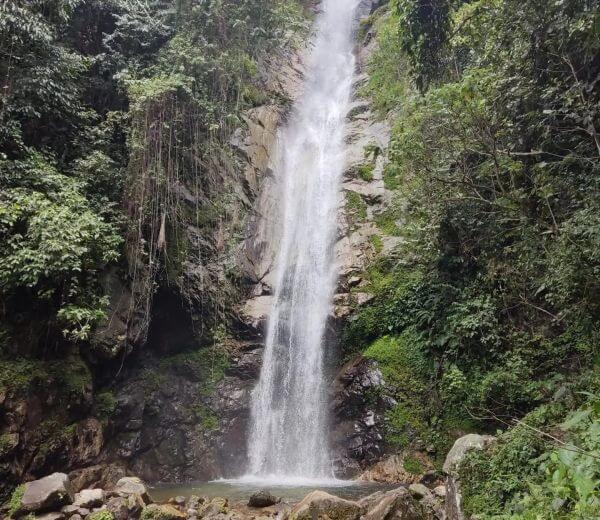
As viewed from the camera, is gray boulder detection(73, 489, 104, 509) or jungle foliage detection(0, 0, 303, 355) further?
jungle foliage detection(0, 0, 303, 355)

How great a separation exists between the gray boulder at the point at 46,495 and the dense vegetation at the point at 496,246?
5.69 metres

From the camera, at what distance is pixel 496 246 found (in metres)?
8.93

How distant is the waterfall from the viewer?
10.5 m

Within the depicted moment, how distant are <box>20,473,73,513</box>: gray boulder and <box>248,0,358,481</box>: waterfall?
14.8 ft

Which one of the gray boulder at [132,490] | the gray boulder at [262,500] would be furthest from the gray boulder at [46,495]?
the gray boulder at [262,500]

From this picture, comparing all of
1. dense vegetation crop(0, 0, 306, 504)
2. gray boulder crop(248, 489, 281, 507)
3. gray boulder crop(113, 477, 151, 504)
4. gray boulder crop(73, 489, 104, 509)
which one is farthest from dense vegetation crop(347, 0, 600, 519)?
gray boulder crop(73, 489, 104, 509)

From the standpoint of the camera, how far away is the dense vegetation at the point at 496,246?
5.72 m

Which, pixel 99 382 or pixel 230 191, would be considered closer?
pixel 99 382

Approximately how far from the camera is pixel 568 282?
5949 mm

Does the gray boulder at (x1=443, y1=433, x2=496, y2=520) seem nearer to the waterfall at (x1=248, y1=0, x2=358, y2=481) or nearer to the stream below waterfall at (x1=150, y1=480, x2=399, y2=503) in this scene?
the stream below waterfall at (x1=150, y1=480, x2=399, y2=503)

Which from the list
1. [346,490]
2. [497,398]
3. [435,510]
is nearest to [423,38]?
[497,398]

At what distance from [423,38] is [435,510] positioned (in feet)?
24.9

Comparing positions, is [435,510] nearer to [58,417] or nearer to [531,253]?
[531,253]

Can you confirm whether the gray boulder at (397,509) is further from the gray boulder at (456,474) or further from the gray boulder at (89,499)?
the gray boulder at (89,499)
